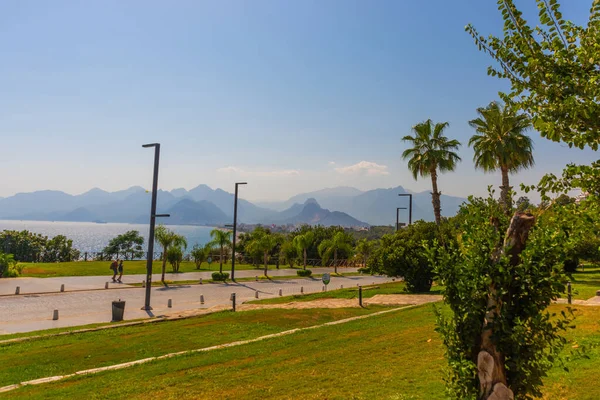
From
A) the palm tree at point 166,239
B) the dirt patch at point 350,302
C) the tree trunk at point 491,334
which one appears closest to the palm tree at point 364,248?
the palm tree at point 166,239

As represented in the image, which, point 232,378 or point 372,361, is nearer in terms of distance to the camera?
point 232,378

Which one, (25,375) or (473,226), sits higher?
(473,226)

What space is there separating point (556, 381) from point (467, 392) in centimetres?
487

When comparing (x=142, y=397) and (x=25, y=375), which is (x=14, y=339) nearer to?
(x=25, y=375)

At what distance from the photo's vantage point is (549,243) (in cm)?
421

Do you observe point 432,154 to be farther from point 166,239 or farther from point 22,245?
point 22,245

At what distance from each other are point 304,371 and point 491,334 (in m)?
6.01

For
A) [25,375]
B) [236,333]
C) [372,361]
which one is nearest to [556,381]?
[372,361]

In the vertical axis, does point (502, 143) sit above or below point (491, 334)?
above

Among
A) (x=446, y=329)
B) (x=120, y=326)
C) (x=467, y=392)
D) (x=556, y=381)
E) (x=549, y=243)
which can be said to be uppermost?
(x=549, y=243)

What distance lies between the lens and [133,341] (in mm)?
13484

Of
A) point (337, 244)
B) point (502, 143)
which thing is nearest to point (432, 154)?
point (502, 143)

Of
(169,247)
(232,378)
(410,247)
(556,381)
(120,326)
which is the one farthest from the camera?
(169,247)

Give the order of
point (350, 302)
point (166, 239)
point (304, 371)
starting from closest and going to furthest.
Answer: point (304, 371), point (350, 302), point (166, 239)
